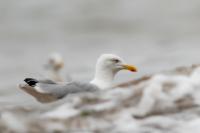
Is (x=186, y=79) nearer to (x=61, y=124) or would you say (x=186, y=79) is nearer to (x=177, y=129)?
(x=177, y=129)

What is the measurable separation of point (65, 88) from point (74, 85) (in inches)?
5.2

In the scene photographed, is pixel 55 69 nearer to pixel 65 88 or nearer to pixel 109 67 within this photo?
pixel 109 67

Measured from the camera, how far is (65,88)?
8844mm

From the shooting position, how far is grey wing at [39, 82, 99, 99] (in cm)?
872

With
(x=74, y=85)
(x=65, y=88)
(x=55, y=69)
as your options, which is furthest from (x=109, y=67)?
(x=55, y=69)

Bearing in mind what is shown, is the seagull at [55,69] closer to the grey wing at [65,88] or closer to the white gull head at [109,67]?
the white gull head at [109,67]

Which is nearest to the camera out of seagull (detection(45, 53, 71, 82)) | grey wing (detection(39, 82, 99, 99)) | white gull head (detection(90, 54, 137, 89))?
grey wing (detection(39, 82, 99, 99))

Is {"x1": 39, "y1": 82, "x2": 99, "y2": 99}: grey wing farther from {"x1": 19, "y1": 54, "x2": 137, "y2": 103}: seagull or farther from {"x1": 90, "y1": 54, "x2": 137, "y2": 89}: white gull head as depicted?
{"x1": 90, "y1": 54, "x2": 137, "y2": 89}: white gull head

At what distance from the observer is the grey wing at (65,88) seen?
8719 millimetres

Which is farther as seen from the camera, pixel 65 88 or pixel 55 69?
pixel 55 69

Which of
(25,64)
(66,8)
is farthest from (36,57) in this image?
(66,8)

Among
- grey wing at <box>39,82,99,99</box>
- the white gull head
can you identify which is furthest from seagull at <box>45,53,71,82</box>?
grey wing at <box>39,82,99,99</box>

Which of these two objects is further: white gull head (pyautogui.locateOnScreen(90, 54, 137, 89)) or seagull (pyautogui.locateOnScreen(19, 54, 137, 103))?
white gull head (pyautogui.locateOnScreen(90, 54, 137, 89))

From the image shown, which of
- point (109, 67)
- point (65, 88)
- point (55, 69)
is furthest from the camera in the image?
point (55, 69)
